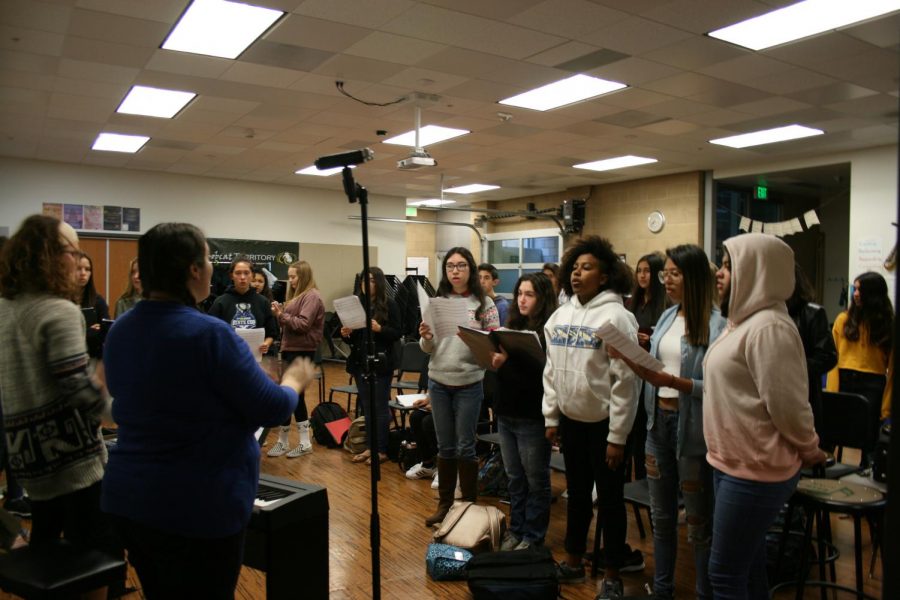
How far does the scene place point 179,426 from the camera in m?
1.45

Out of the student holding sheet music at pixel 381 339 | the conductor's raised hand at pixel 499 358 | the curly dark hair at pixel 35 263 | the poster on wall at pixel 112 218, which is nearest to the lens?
the curly dark hair at pixel 35 263

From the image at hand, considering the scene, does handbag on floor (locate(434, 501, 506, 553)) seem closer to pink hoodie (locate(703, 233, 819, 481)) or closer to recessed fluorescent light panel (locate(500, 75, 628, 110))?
pink hoodie (locate(703, 233, 819, 481))

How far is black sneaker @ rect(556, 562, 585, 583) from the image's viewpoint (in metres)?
2.77

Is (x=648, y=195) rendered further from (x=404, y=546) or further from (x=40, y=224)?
(x=40, y=224)

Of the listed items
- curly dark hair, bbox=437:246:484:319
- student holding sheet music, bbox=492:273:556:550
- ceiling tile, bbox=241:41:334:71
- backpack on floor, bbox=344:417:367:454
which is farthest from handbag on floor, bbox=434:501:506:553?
ceiling tile, bbox=241:41:334:71

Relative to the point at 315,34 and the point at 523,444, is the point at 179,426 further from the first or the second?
the point at 315,34

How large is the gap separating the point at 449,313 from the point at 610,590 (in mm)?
1466

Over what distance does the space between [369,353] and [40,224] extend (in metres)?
1.08

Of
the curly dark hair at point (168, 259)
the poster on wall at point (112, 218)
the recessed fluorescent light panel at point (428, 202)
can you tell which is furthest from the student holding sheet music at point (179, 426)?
the recessed fluorescent light panel at point (428, 202)

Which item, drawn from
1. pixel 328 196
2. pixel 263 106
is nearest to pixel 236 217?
pixel 328 196

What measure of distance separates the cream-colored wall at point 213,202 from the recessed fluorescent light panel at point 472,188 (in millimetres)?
1135

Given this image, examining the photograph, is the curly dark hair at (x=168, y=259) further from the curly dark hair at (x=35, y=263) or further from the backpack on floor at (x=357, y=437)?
the backpack on floor at (x=357, y=437)

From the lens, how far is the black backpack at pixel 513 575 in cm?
250

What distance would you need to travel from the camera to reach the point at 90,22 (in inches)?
161
